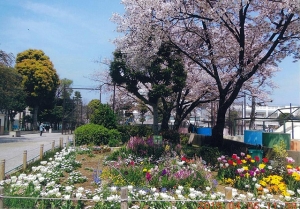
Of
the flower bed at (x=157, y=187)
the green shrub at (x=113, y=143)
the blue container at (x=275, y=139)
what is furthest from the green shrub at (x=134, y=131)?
the flower bed at (x=157, y=187)

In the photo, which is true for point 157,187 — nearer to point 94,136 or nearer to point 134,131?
point 94,136

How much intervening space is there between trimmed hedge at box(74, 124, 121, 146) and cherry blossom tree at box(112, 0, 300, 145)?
165 inches

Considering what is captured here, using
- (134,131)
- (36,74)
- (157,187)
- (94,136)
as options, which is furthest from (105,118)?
(36,74)

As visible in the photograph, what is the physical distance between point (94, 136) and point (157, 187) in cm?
1021

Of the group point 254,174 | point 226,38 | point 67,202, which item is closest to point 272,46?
point 226,38

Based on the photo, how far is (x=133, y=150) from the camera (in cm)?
1288

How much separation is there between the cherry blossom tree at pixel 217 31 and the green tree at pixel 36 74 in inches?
1202

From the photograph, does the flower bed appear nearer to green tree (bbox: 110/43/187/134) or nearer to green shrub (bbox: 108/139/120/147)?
green shrub (bbox: 108/139/120/147)

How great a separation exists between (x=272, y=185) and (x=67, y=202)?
4.66 metres

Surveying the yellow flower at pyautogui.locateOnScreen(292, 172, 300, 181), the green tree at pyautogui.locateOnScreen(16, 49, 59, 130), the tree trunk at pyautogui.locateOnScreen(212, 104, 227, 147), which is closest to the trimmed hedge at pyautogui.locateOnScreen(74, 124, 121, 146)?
the tree trunk at pyautogui.locateOnScreen(212, 104, 227, 147)

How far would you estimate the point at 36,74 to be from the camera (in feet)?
146

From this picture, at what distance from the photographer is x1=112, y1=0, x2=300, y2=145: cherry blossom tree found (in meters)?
12.6

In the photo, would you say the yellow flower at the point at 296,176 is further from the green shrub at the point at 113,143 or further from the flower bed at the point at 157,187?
the green shrub at the point at 113,143

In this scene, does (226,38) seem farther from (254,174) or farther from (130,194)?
(130,194)
